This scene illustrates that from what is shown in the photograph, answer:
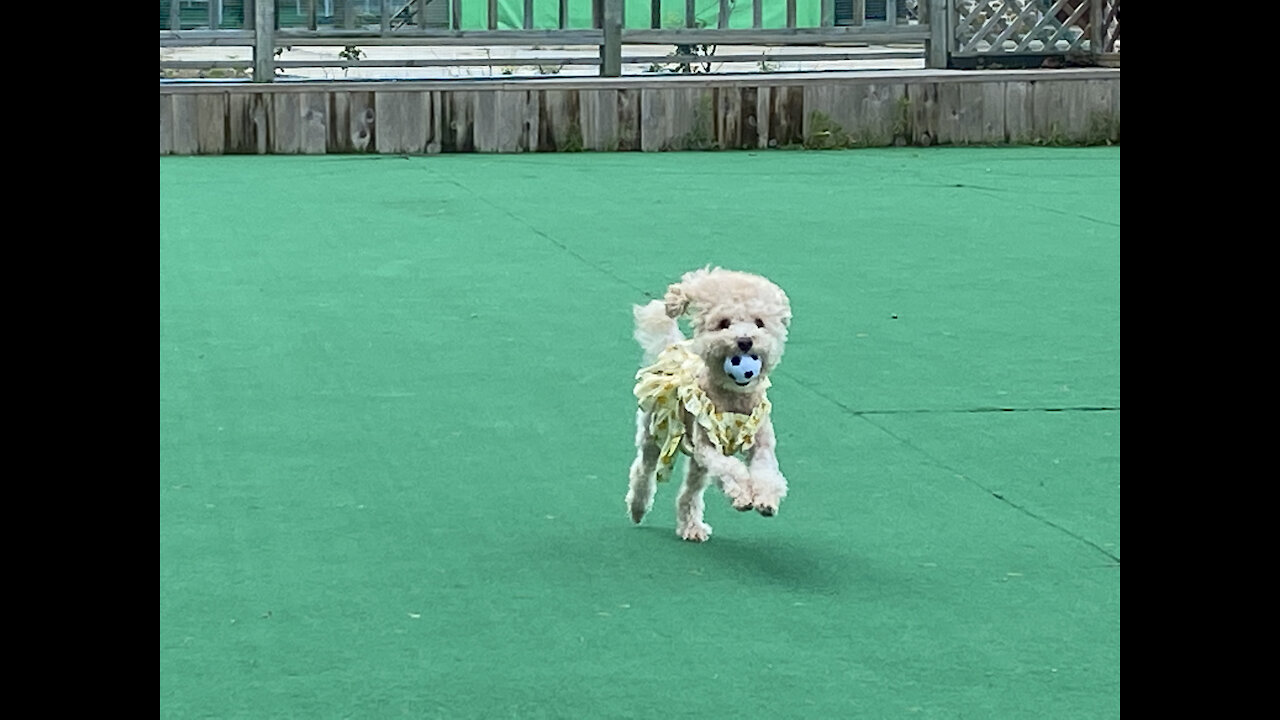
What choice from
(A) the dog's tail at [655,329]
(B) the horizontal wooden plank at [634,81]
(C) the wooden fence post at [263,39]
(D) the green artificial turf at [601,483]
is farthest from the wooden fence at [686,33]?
(A) the dog's tail at [655,329]

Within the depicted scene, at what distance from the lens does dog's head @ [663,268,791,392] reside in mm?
4297

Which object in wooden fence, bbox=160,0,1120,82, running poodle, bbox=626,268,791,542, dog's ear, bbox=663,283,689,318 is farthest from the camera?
wooden fence, bbox=160,0,1120,82

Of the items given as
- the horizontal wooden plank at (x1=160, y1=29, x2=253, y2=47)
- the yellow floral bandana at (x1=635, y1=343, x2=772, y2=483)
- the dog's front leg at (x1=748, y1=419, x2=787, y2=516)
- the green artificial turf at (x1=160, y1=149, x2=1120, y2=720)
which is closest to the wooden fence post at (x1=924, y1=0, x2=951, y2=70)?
the horizontal wooden plank at (x1=160, y1=29, x2=253, y2=47)

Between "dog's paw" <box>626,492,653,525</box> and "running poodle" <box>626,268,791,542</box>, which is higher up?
"running poodle" <box>626,268,791,542</box>

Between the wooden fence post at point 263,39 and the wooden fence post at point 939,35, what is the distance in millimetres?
5188

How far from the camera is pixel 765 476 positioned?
4281 millimetres

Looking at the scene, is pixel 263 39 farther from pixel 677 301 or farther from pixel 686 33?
pixel 677 301

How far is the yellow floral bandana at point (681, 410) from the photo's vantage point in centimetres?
436

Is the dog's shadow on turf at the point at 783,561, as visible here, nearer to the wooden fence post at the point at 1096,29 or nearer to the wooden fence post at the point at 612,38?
the wooden fence post at the point at 612,38

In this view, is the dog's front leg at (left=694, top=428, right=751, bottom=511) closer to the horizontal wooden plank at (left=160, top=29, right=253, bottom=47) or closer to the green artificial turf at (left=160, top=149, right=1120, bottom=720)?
the green artificial turf at (left=160, top=149, right=1120, bottom=720)
